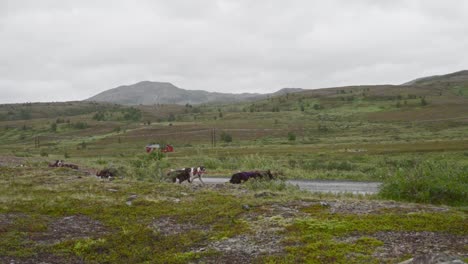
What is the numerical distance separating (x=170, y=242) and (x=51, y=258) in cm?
246

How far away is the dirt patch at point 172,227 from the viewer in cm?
1107

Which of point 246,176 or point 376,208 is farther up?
point 376,208

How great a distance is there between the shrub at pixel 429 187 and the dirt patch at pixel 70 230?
9.17 meters

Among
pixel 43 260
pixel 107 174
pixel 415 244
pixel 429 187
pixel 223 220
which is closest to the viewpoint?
pixel 415 244

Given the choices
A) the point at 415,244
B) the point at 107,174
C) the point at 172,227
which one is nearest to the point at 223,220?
the point at 172,227

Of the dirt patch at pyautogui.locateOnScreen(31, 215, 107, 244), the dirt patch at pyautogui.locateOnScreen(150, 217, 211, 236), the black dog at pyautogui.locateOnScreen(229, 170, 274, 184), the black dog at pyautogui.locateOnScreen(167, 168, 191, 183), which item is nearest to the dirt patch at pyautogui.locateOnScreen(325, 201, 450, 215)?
the dirt patch at pyautogui.locateOnScreen(150, 217, 211, 236)

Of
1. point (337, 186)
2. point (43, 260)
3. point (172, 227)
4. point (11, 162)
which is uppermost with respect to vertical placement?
point (43, 260)

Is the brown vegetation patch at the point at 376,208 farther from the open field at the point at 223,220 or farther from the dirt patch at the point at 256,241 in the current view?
the dirt patch at the point at 256,241

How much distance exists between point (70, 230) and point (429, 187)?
10.5 meters

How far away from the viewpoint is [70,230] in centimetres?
1130

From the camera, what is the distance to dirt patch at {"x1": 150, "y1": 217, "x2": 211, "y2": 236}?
36.3 ft

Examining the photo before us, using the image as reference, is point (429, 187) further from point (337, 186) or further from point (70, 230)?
point (70, 230)

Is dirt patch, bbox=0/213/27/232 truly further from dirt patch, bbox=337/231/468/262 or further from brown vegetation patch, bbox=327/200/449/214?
brown vegetation patch, bbox=327/200/449/214

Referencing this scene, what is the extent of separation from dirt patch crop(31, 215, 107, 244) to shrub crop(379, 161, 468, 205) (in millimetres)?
9171
